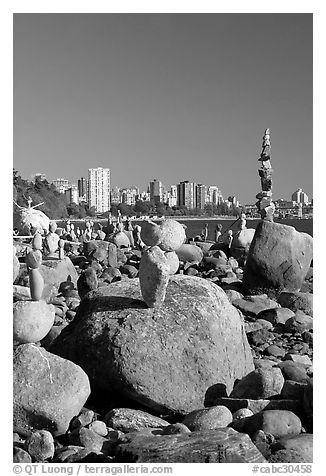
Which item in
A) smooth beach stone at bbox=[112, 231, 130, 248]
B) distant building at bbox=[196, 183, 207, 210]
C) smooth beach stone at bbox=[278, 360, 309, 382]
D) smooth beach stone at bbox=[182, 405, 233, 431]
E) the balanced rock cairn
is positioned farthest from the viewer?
distant building at bbox=[196, 183, 207, 210]

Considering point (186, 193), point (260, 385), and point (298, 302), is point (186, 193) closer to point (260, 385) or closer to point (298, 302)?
point (298, 302)

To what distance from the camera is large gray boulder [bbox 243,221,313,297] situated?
1069 cm

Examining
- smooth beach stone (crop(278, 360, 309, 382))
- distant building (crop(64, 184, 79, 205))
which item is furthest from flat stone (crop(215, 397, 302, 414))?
distant building (crop(64, 184, 79, 205))

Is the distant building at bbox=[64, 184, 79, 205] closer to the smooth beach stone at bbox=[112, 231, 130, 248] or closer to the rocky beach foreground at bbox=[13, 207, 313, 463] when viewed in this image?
the smooth beach stone at bbox=[112, 231, 130, 248]

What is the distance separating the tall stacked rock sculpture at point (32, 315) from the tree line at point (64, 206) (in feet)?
61.0

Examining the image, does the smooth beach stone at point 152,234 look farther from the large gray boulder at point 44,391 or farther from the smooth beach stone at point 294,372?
the smooth beach stone at point 294,372

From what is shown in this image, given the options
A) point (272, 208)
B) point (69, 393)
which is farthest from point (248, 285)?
point (69, 393)

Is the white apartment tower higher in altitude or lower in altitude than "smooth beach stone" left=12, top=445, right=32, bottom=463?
higher

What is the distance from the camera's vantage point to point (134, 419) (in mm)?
4992

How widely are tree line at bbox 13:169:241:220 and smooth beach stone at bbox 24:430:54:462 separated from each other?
19116 mm

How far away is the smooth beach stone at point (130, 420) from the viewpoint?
491 cm

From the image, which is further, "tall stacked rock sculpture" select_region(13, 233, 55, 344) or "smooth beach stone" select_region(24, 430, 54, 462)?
"tall stacked rock sculpture" select_region(13, 233, 55, 344)

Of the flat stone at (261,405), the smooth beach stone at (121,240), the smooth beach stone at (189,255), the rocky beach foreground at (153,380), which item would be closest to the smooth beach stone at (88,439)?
the rocky beach foreground at (153,380)
